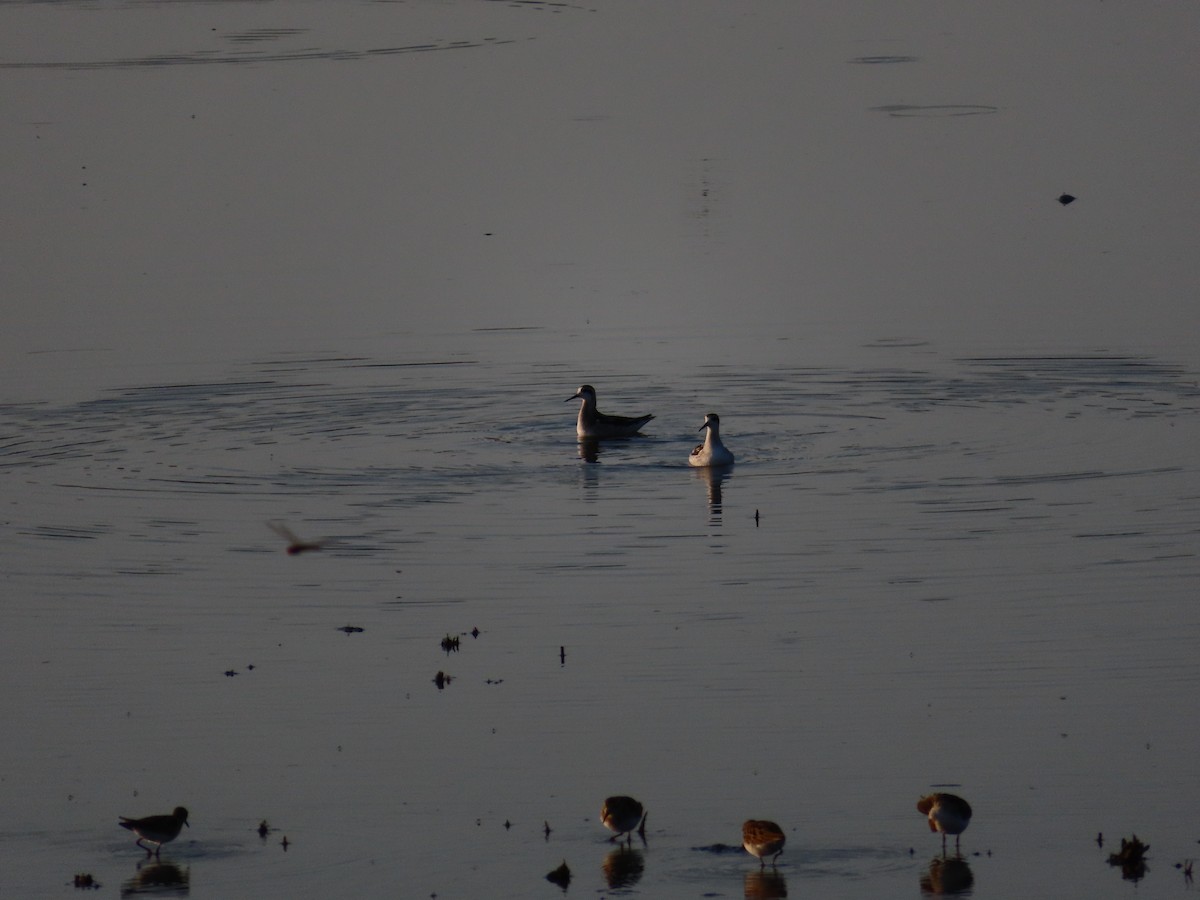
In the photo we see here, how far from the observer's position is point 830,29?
167ft

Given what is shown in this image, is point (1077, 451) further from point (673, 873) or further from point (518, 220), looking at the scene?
point (518, 220)

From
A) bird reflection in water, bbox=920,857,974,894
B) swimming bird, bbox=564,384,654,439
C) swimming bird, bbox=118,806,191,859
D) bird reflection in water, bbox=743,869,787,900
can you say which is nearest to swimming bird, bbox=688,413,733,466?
swimming bird, bbox=564,384,654,439

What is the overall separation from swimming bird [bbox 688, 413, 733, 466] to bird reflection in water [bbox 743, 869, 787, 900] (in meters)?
10.7

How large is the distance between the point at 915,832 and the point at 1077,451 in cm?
1063

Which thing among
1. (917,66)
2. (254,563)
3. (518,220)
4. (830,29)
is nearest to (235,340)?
(518,220)

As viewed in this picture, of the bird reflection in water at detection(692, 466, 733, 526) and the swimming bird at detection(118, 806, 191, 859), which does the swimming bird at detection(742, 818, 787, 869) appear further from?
the bird reflection in water at detection(692, 466, 733, 526)

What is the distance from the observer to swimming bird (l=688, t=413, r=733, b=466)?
2045cm

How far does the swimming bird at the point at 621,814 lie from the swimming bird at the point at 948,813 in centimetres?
148

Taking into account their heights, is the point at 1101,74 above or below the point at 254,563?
above

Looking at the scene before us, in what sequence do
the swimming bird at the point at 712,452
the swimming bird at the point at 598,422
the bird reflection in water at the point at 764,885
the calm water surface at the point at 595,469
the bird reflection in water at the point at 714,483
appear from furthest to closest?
the swimming bird at the point at 598,422
the swimming bird at the point at 712,452
the bird reflection in water at the point at 714,483
the calm water surface at the point at 595,469
the bird reflection in water at the point at 764,885

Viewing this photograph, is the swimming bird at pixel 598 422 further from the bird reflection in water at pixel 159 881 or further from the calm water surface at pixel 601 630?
the bird reflection in water at pixel 159 881

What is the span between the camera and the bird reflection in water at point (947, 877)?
9.77 m

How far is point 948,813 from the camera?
9977 millimetres

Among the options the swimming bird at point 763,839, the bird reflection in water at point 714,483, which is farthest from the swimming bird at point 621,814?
the bird reflection in water at point 714,483
